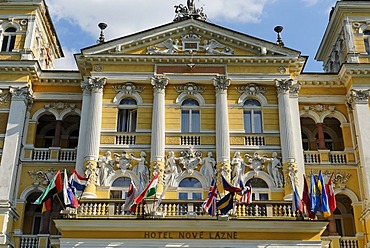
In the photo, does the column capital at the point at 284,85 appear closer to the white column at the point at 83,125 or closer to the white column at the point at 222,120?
the white column at the point at 222,120

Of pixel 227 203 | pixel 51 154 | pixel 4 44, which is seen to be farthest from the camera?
pixel 4 44

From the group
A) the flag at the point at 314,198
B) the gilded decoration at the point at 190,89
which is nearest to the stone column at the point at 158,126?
the gilded decoration at the point at 190,89

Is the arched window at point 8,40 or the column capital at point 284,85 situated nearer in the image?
the column capital at point 284,85

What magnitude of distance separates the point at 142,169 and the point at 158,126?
100.0 inches

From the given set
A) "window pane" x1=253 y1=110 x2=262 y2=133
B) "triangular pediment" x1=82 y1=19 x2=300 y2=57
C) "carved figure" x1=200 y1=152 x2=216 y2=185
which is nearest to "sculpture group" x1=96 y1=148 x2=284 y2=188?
"carved figure" x1=200 y1=152 x2=216 y2=185

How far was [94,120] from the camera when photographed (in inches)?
1130

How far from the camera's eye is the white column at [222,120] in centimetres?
2788

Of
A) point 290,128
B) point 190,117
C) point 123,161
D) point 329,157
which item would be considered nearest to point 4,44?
point 123,161

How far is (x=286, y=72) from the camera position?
99.0 feet

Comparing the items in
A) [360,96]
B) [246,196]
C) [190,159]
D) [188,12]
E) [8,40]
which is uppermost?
[188,12]

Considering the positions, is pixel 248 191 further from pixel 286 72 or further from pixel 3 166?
pixel 3 166

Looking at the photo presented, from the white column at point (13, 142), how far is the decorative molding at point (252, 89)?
487 inches

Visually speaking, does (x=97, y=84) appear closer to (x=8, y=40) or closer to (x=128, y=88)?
(x=128, y=88)

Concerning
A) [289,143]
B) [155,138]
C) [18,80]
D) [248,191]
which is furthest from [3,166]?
[289,143]
